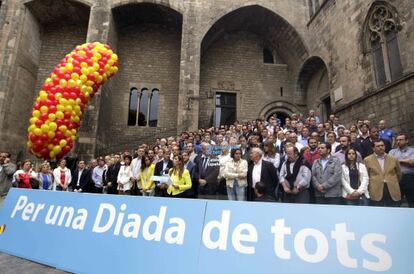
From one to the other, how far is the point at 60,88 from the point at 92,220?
220 inches

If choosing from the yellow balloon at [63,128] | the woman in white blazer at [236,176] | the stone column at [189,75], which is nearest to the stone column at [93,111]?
the stone column at [189,75]

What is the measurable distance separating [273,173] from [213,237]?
242 centimetres

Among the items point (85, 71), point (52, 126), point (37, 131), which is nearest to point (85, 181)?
point (52, 126)

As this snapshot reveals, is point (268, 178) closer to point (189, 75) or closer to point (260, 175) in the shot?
point (260, 175)

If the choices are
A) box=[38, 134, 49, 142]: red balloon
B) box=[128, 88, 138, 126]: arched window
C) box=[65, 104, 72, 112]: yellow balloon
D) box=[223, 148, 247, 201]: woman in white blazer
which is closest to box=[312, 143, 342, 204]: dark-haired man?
box=[223, 148, 247, 201]: woman in white blazer

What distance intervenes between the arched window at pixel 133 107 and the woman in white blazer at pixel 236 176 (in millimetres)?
10585

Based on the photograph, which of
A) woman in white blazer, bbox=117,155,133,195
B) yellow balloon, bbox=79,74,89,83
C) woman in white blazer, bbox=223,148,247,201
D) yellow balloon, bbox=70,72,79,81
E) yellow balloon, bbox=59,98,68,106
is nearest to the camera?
woman in white blazer, bbox=223,148,247,201

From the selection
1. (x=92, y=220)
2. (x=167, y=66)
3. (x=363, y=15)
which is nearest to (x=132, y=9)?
(x=167, y=66)

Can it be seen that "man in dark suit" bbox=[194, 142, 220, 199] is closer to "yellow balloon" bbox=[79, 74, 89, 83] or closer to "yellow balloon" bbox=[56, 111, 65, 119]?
"yellow balloon" bbox=[56, 111, 65, 119]

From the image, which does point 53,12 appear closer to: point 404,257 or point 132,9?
point 132,9

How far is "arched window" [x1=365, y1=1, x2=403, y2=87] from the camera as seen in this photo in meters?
8.73

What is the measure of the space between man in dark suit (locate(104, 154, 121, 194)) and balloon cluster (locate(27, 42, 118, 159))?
6.50 ft

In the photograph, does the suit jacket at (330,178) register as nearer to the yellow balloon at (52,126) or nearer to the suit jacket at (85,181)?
the suit jacket at (85,181)

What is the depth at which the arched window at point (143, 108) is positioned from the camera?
14625 mm
